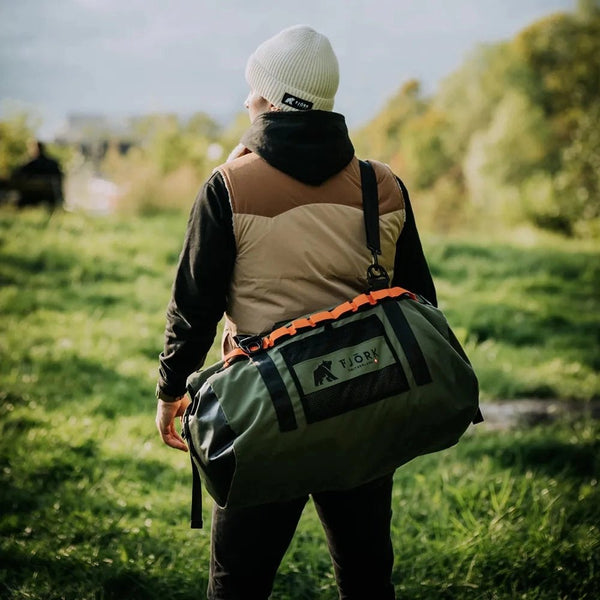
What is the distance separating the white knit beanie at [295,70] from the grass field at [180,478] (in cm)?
193

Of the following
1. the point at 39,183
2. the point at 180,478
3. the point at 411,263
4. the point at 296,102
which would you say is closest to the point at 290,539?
the point at 411,263

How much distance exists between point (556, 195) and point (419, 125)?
23956 mm

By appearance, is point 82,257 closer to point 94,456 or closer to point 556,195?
point 94,456

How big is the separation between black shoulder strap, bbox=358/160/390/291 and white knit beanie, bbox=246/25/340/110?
0.23m

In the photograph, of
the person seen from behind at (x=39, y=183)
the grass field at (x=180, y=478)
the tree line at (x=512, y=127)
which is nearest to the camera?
the grass field at (x=180, y=478)

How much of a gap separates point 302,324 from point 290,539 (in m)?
0.61

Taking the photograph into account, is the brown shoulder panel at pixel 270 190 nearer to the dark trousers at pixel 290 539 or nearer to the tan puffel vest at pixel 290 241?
the tan puffel vest at pixel 290 241

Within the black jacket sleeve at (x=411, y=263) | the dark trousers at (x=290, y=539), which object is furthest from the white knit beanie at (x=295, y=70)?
the dark trousers at (x=290, y=539)

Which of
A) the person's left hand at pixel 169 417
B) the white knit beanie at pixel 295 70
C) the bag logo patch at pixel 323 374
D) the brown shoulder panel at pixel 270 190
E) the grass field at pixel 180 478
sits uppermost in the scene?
the white knit beanie at pixel 295 70

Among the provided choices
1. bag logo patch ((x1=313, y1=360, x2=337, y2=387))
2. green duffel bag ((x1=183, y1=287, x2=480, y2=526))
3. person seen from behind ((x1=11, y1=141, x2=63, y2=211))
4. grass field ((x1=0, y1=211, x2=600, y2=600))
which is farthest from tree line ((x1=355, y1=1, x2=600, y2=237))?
bag logo patch ((x1=313, y1=360, x2=337, y2=387))

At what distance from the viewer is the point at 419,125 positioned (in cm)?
4400

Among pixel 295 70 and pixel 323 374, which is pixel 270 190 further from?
pixel 323 374

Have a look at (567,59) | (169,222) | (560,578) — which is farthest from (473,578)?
(567,59)

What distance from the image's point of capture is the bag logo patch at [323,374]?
1.61 m
